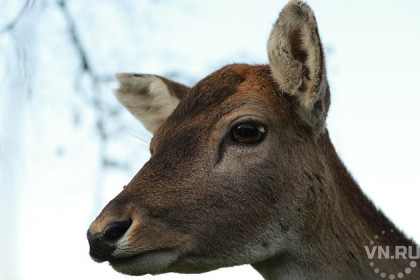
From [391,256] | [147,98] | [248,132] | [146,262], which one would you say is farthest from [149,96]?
[391,256]

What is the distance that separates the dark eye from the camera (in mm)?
6238

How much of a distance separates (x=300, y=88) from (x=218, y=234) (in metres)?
1.65

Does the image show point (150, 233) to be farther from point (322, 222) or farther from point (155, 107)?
point (155, 107)

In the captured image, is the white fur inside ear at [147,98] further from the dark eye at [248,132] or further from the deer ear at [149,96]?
the dark eye at [248,132]

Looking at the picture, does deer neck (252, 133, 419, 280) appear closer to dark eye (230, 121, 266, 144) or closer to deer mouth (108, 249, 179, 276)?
dark eye (230, 121, 266, 144)

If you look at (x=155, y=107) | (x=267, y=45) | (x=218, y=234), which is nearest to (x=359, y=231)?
(x=218, y=234)

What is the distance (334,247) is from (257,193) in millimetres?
921

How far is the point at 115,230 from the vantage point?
18.0ft

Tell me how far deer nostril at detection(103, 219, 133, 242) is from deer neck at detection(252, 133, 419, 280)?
5.03ft

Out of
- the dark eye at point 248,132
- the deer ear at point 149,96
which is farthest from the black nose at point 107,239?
the deer ear at point 149,96

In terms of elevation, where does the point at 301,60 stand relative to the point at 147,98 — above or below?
above

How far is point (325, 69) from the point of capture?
20.7ft

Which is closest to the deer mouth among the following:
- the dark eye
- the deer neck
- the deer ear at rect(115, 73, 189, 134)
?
the deer neck

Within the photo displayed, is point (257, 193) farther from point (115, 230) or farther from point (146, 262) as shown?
point (115, 230)
